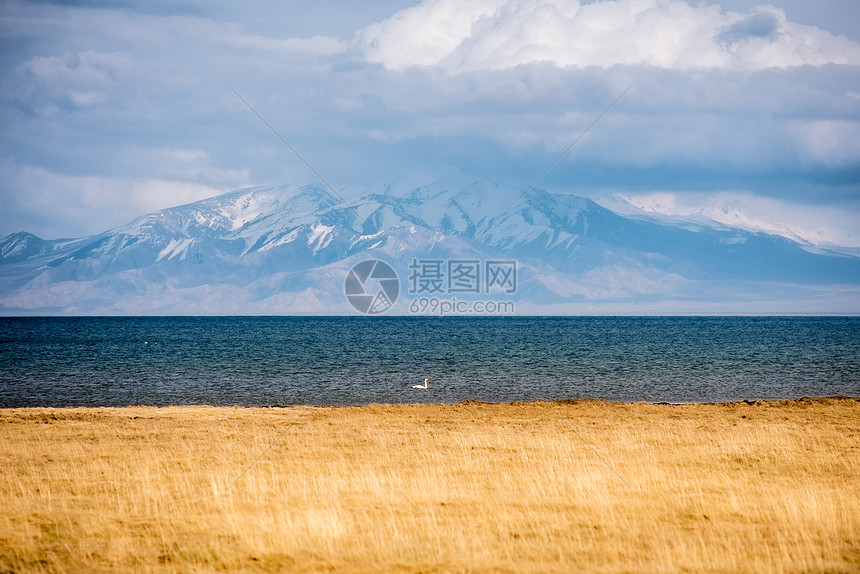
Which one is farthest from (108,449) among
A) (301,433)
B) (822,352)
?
(822,352)

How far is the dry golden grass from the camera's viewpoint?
43.8 ft

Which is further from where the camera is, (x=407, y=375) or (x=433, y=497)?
(x=407, y=375)

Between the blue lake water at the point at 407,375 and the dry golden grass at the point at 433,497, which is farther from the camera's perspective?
the blue lake water at the point at 407,375

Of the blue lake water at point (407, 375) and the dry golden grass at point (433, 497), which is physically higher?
the dry golden grass at point (433, 497)

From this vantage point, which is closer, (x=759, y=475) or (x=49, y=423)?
(x=759, y=475)

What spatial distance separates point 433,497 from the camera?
1703cm

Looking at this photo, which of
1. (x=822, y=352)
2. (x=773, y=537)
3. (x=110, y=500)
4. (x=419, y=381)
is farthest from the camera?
(x=822, y=352)

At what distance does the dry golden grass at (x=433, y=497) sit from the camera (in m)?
13.4

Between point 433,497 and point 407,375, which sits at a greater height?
point 433,497

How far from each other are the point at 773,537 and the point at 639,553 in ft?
8.61

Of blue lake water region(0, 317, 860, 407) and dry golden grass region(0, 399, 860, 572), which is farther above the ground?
dry golden grass region(0, 399, 860, 572)

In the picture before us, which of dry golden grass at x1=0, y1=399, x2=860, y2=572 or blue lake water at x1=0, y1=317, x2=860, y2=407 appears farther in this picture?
blue lake water at x1=0, y1=317, x2=860, y2=407

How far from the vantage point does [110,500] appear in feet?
55.6

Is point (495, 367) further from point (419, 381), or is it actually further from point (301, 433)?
point (301, 433)
